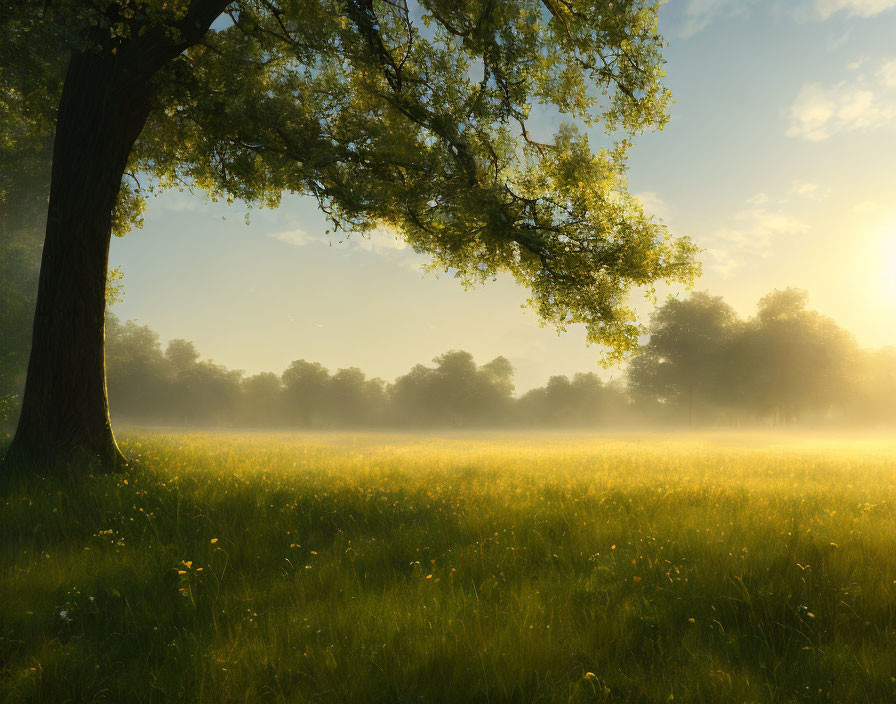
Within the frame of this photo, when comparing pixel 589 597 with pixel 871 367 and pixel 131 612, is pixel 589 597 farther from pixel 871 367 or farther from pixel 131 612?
pixel 871 367

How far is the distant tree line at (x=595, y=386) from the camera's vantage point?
47.2m

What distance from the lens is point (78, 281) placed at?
844 centimetres

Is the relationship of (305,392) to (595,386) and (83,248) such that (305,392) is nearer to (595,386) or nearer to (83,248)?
(595,386)

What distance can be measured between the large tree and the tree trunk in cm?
3

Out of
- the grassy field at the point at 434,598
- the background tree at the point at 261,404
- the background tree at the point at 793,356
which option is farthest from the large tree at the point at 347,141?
the background tree at the point at 261,404

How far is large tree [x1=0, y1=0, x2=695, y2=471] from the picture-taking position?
8.29 m

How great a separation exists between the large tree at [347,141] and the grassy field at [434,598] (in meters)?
3.91

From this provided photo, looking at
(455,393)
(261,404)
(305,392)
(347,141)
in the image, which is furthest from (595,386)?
(347,141)

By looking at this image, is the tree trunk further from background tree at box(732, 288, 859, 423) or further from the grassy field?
background tree at box(732, 288, 859, 423)

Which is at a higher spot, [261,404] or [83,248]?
[83,248]

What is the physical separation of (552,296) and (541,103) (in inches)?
172

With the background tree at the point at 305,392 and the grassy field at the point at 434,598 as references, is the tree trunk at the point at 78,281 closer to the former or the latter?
the grassy field at the point at 434,598

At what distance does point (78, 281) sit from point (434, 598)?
8750 mm

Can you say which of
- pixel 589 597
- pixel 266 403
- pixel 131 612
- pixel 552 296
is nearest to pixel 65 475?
pixel 131 612
